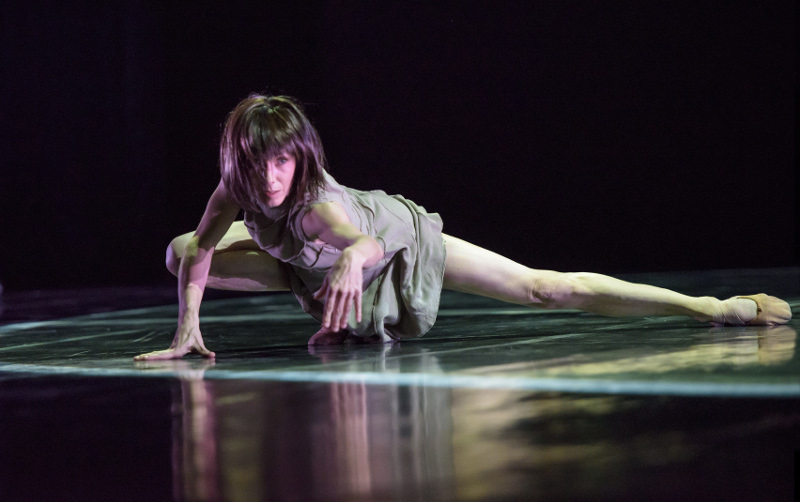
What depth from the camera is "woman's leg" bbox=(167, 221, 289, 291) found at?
2.29 meters

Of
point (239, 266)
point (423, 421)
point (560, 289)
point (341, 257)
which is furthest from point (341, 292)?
point (560, 289)

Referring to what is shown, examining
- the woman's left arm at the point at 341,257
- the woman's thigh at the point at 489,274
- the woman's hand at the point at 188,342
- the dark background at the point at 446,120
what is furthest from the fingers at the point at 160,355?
the dark background at the point at 446,120

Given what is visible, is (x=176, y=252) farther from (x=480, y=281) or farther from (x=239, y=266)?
(x=480, y=281)

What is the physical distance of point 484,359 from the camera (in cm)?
173

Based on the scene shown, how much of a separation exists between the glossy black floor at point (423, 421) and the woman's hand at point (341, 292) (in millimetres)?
110

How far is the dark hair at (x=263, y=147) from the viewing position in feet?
6.12

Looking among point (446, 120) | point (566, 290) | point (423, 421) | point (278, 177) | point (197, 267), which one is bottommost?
point (423, 421)

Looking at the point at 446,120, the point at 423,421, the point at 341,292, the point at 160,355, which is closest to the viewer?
the point at 423,421

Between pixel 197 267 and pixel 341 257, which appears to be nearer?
pixel 341 257

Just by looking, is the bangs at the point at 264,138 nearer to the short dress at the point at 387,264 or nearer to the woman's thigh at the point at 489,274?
the short dress at the point at 387,264

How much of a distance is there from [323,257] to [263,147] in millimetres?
387

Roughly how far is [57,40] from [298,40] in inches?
67.9

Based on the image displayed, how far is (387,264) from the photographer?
224 cm

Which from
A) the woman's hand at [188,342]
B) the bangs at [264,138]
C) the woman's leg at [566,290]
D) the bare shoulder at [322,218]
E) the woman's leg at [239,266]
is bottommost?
the woman's hand at [188,342]
